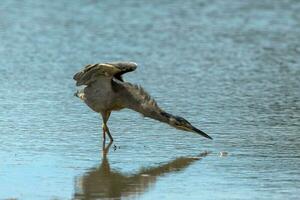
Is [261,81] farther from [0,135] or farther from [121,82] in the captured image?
[0,135]

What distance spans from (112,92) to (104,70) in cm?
27

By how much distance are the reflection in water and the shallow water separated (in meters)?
0.01

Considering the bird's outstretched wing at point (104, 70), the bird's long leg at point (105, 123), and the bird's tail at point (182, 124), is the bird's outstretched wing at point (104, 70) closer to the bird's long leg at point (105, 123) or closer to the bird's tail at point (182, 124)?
the bird's long leg at point (105, 123)

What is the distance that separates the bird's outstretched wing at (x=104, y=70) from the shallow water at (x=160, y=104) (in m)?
0.61

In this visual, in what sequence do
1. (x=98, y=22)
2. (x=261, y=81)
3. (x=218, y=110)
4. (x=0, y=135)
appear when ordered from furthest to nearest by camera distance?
(x=98, y=22) < (x=261, y=81) < (x=218, y=110) < (x=0, y=135)

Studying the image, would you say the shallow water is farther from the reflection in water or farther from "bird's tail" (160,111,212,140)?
"bird's tail" (160,111,212,140)

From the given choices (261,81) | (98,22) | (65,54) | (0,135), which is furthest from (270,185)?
(98,22)

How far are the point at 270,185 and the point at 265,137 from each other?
2.13 m

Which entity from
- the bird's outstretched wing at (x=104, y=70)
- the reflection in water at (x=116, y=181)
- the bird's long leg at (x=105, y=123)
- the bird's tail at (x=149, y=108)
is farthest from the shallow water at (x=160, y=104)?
the bird's outstretched wing at (x=104, y=70)

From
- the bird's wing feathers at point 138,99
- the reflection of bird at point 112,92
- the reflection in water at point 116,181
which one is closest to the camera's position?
the reflection in water at point 116,181

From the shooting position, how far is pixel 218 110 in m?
12.3

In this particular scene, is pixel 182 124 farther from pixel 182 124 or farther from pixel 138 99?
pixel 138 99

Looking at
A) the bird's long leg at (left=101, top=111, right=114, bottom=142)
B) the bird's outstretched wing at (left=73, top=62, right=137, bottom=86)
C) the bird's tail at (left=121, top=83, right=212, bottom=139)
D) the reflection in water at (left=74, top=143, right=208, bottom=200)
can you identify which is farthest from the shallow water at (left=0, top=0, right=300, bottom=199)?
the bird's outstretched wing at (left=73, top=62, right=137, bottom=86)

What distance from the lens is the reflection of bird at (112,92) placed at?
1062 cm
